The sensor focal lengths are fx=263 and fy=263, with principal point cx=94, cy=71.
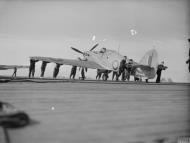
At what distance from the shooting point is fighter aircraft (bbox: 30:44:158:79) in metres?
41.0

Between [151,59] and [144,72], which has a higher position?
[151,59]

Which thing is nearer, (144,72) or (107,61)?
(144,72)

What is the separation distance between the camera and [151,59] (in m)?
45.1

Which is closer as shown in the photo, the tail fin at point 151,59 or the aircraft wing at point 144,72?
the aircraft wing at point 144,72

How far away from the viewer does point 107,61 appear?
4781 cm

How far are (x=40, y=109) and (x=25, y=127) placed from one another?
1.85m

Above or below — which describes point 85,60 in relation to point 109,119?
above

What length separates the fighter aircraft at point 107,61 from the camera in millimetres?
40969

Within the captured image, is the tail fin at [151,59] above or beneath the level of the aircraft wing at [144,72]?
above

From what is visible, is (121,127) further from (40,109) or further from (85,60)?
(85,60)

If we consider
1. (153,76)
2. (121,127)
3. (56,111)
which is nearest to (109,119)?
(121,127)

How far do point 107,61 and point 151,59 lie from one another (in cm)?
788

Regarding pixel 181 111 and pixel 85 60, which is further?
pixel 85 60

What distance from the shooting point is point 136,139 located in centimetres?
421
